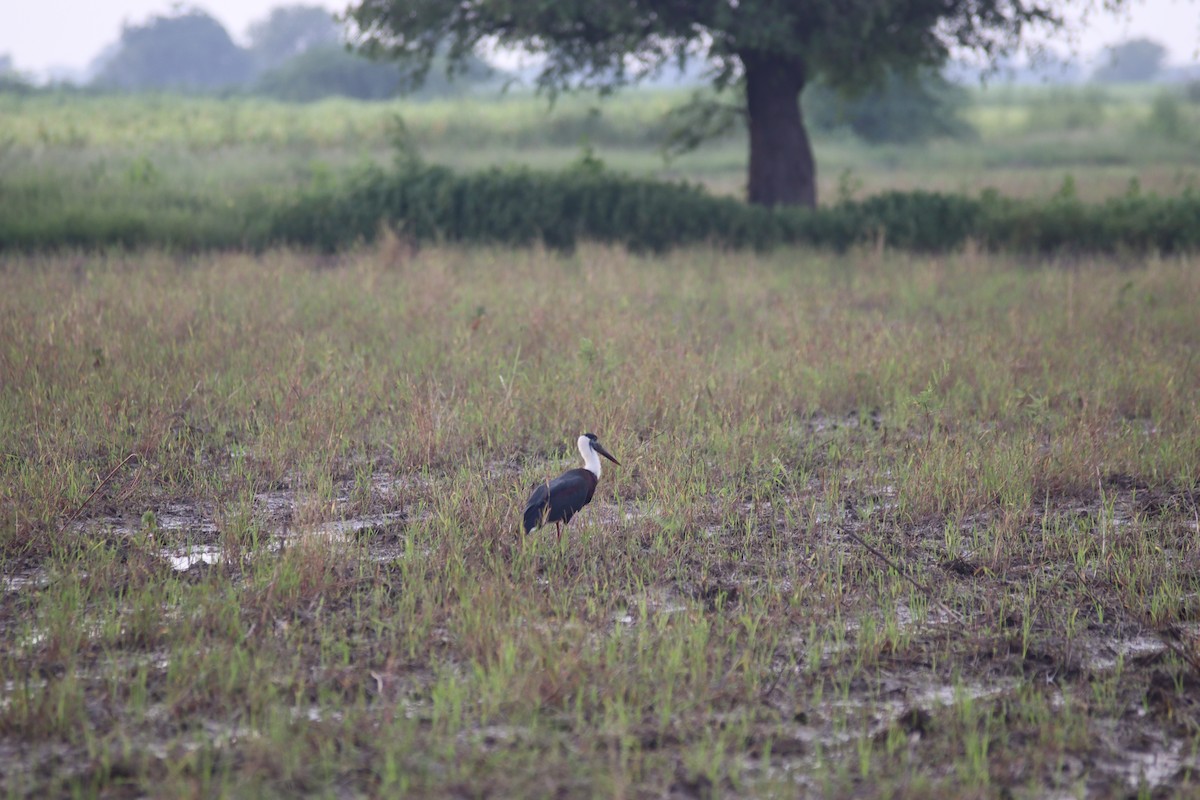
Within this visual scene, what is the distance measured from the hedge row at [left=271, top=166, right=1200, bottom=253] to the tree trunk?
1.55 m

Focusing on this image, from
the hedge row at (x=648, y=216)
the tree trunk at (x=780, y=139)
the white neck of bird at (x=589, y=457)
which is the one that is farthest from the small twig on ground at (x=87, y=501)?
the tree trunk at (x=780, y=139)

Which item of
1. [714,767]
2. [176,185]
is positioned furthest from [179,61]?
[714,767]

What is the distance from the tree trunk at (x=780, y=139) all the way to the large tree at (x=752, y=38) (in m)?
0.02

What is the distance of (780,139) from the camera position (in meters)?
18.4

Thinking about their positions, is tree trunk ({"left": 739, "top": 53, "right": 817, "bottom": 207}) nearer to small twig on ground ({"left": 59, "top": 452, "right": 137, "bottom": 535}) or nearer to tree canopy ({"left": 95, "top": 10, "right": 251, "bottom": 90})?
small twig on ground ({"left": 59, "top": 452, "right": 137, "bottom": 535})

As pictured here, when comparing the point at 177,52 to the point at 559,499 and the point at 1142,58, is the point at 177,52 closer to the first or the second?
the point at 559,499

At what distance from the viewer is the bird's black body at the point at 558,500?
19.0 feet

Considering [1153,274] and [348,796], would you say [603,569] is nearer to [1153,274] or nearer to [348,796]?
[348,796]

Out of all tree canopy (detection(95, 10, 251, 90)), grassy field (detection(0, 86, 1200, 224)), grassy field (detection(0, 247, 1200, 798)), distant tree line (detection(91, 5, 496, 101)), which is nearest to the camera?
grassy field (detection(0, 247, 1200, 798))

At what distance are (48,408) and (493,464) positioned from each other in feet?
10.4

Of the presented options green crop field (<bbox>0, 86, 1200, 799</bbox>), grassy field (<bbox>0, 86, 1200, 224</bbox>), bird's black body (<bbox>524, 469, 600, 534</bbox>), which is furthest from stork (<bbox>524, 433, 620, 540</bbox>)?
grassy field (<bbox>0, 86, 1200, 224</bbox>)

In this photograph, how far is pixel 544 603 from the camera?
5.25 m

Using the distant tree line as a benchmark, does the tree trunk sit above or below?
below

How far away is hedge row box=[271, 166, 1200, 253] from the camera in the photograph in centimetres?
1619
